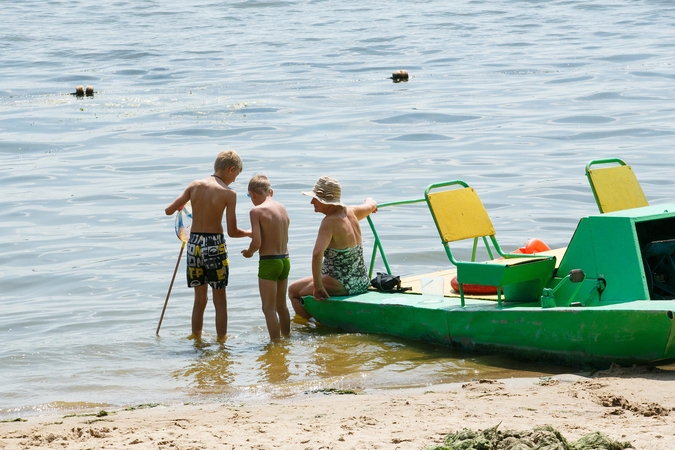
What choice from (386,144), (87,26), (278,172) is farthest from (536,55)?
(87,26)

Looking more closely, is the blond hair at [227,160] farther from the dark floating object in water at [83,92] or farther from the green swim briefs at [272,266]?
the dark floating object in water at [83,92]

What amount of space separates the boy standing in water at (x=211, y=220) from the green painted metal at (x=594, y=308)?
5.83 ft

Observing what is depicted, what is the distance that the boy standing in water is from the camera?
820 cm

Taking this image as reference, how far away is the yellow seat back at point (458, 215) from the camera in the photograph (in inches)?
286

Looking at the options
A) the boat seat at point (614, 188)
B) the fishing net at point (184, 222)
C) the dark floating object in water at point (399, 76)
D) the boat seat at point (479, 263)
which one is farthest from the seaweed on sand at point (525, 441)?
the dark floating object in water at point (399, 76)

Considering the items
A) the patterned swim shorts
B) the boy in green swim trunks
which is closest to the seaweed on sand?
the boy in green swim trunks

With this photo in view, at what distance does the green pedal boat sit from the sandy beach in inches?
10.7

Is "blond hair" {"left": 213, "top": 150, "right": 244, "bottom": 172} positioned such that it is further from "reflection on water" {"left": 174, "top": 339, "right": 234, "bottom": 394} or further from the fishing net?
"reflection on water" {"left": 174, "top": 339, "right": 234, "bottom": 394}

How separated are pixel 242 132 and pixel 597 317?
48.7ft

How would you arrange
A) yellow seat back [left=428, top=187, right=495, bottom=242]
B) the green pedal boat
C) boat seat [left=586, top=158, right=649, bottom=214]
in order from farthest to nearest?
boat seat [left=586, top=158, right=649, bottom=214], yellow seat back [left=428, top=187, right=495, bottom=242], the green pedal boat

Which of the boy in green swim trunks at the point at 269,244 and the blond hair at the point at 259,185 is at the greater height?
the blond hair at the point at 259,185

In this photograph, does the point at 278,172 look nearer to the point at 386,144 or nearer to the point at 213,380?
the point at 386,144

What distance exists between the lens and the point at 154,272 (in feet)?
38.0

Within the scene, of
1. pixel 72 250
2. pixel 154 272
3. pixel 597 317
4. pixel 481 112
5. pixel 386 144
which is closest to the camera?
pixel 597 317
